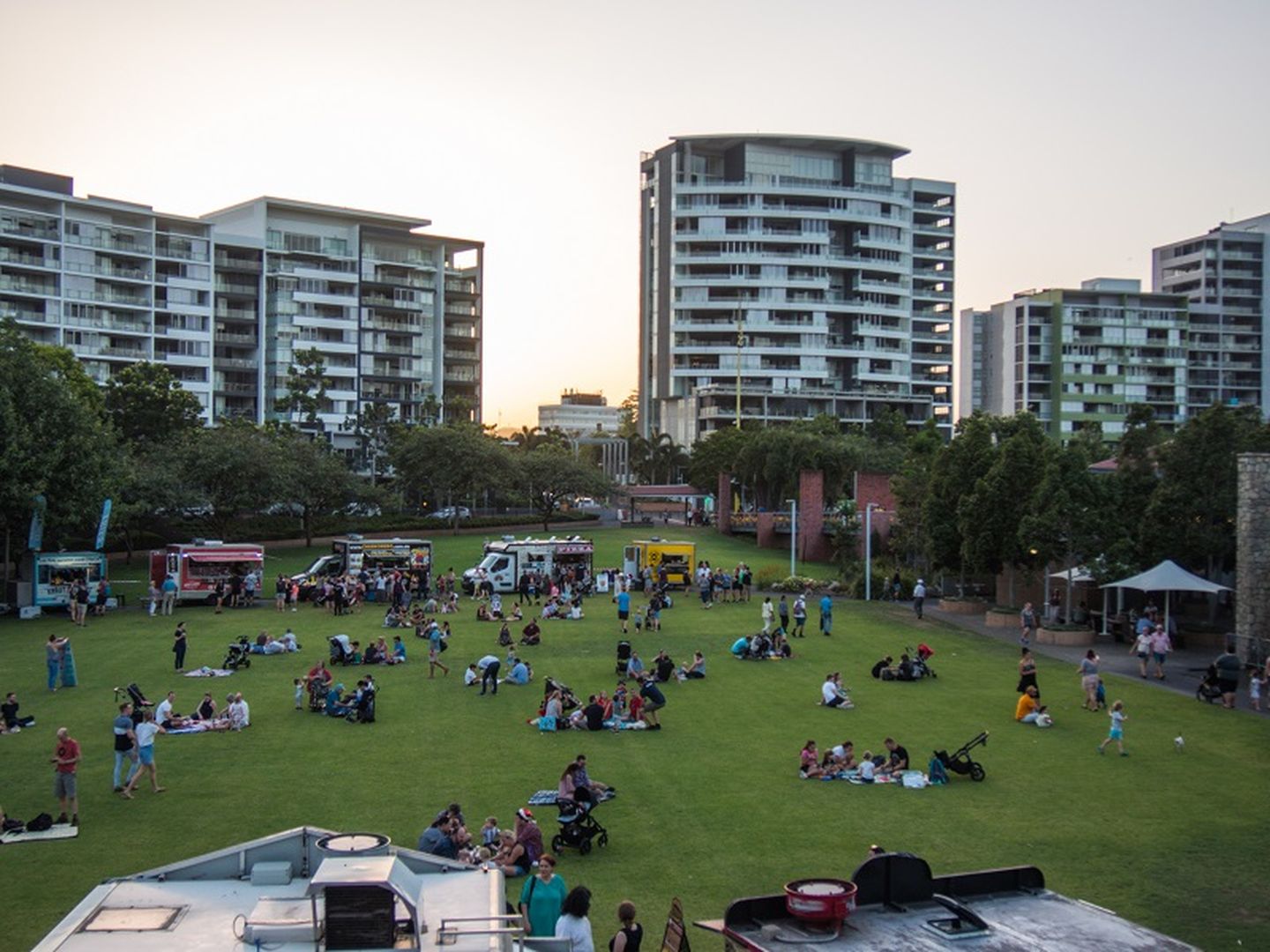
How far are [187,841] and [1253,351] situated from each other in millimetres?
150515

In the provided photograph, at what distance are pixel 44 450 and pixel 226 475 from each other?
1526 centimetres

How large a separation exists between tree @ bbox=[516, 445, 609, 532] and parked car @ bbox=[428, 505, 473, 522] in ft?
15.3

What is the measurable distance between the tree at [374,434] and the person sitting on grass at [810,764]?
69629 mm

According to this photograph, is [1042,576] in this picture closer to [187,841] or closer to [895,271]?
[187,841]

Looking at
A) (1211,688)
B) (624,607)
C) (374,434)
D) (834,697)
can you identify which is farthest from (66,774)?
(374,434)

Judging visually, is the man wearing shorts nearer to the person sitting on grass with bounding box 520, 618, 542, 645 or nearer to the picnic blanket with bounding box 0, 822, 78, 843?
the person sitting on grass with bounding box 520, 618, 542, 645

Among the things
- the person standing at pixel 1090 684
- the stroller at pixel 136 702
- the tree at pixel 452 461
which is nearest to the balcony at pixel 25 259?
the tree at pixel 452 461

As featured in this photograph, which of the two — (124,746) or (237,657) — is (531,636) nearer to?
(237,657)

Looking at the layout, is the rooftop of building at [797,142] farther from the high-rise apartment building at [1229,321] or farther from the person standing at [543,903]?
the person standing at [543,903]

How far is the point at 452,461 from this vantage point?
73.2 metres

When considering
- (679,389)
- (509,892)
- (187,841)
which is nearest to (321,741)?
(187,841)

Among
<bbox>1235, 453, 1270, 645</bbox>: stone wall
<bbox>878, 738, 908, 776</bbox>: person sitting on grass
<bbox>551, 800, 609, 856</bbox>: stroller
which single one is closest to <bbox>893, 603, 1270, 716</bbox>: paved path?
<bbox>1235, 453, 1270, 645</bbox>: stone wall

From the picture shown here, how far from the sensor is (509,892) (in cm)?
1554

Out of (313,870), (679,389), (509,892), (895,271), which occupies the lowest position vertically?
(509,892)
